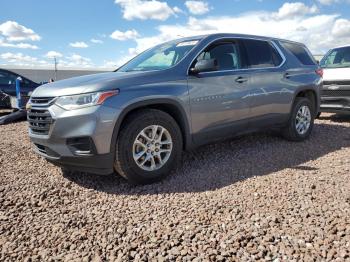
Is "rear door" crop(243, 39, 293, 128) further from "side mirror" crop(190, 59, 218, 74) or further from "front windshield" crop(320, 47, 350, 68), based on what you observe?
"front windshield" crop(320, 47, 350, 68)

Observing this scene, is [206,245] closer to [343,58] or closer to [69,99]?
[69,99]

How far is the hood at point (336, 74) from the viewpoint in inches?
302

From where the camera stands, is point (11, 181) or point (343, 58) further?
point (343, 58)

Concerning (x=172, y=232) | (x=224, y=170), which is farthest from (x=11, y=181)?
(x=224, y=170)

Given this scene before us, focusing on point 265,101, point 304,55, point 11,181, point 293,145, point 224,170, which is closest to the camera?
point 11,181

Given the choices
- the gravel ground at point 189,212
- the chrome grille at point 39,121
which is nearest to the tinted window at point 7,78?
the gravel ground at point 189,212

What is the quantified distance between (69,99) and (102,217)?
1.27m

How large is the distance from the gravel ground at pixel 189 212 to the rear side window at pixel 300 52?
6.69ft

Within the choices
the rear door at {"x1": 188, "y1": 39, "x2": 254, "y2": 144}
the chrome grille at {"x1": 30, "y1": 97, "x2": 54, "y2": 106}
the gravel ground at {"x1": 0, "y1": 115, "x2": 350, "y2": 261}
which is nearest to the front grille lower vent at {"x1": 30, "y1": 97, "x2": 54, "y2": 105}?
the chrome grille at {"x1": 30, "y1": 97, "x2": 54, "y2": 106}

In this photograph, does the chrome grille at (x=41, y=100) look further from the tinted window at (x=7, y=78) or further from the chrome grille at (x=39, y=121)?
the tinted window at (x=7, y=78)

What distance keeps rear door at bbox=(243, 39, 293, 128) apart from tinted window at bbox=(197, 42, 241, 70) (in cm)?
23

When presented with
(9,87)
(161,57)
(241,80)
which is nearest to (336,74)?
(241,80)

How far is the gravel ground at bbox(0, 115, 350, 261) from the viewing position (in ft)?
8.50

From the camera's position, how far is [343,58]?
28.2ft
